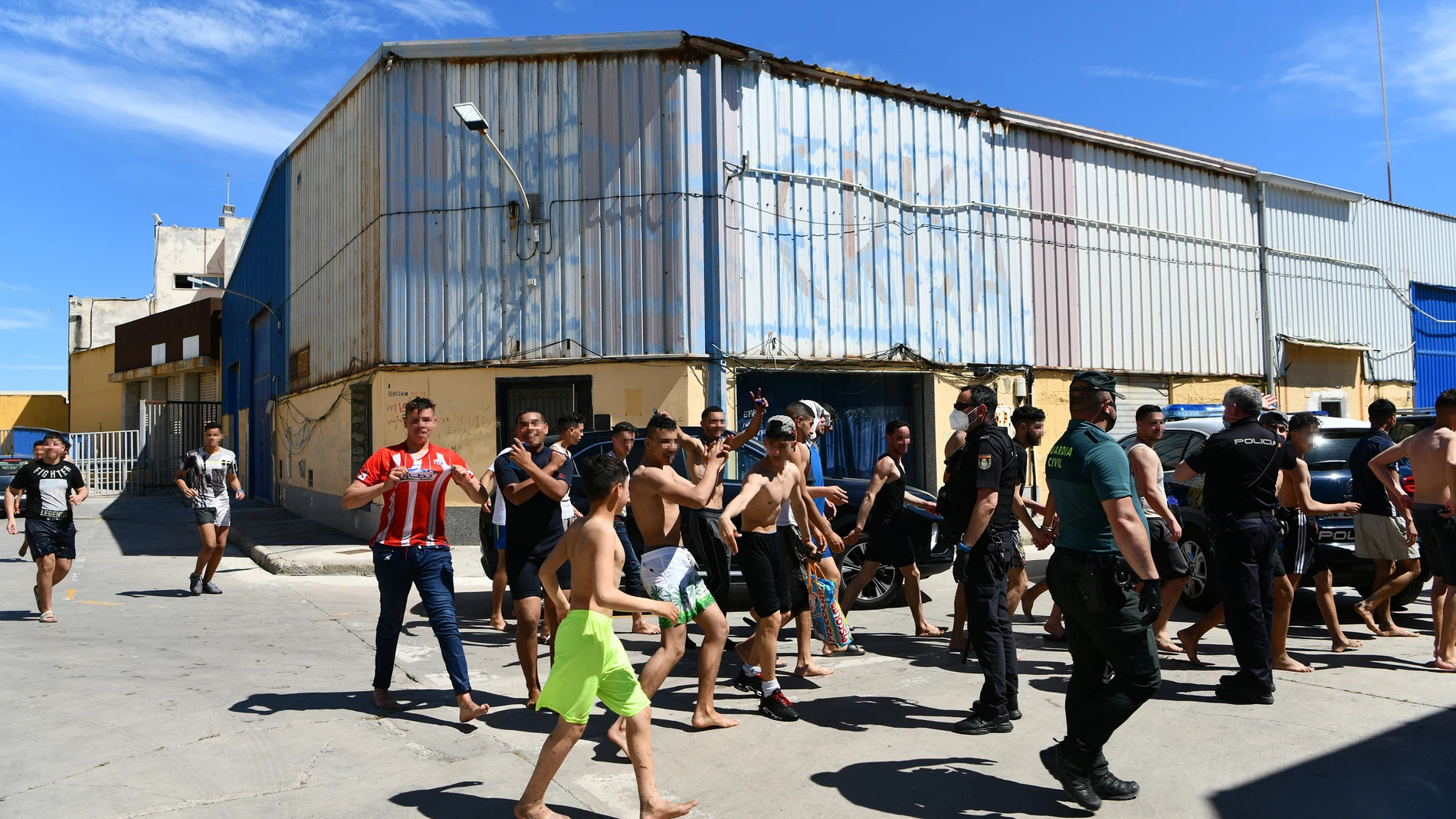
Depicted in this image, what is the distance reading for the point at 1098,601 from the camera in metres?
4.10

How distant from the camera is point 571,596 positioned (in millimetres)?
4043

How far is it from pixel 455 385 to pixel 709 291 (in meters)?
3.98

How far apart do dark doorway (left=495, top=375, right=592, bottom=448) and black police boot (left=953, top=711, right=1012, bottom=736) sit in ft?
32.0

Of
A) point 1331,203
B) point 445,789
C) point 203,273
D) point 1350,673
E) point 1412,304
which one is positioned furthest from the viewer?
point 203,273

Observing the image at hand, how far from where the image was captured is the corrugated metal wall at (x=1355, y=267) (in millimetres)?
20516

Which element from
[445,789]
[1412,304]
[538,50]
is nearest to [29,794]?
[445,789]

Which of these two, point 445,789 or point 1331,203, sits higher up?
point 1331,203

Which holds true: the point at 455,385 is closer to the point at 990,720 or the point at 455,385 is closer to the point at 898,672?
the point at 898,672

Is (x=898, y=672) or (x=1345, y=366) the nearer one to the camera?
(x=898, y=672)

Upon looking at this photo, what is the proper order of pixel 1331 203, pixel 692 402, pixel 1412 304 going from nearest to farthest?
pixel 692 402 < pixel 1331 203 < pixel 1412 304

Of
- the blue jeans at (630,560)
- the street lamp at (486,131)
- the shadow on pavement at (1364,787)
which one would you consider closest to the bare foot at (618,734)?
the shadow on pavement at (1364,787)

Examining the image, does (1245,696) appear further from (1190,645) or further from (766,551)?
(766,551)

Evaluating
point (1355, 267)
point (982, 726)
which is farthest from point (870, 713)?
point (1355, 267)

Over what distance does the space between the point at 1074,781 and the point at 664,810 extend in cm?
168
